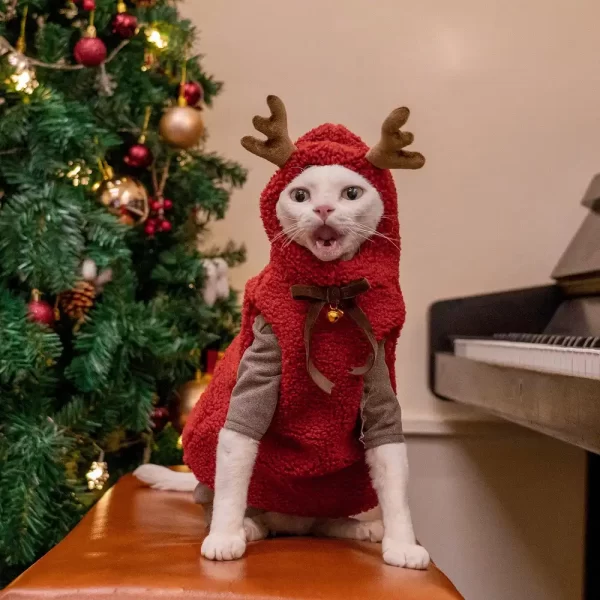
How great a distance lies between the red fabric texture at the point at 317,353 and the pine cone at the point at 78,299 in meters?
0.36

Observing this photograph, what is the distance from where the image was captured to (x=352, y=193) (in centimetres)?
75

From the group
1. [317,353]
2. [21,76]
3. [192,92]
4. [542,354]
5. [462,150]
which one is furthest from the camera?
[462,150]

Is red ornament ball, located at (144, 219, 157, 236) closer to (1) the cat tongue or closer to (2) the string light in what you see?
(2) the string light

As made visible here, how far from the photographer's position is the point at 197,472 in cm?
86

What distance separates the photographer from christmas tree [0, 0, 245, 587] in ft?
3.29

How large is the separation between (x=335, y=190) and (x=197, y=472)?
391 millimetres

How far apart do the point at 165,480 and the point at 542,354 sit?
0.59m

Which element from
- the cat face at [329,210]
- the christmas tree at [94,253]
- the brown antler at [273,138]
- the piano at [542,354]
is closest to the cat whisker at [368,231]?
the cat face at [329,210]

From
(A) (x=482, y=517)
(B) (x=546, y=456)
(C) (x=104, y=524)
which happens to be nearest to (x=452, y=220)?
(B) (x=546, y=456)

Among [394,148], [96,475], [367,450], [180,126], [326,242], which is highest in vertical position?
[180,126]

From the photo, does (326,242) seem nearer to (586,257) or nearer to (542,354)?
(542,354)

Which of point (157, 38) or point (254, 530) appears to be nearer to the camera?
point (254, 530)

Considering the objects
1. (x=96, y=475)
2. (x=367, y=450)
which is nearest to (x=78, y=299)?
(x=96, y=475)

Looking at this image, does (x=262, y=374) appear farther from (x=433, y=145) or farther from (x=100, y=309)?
(x=433, y=145)
